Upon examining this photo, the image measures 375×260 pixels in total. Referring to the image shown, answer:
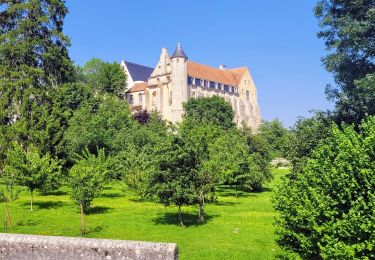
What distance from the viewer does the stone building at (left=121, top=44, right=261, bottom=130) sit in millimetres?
99438

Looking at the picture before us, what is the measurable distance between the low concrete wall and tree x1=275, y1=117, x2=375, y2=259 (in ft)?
15.9

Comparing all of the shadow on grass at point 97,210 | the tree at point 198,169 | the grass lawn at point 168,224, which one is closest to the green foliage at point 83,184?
the grass lawn at point 168,224

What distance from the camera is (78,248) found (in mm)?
8367

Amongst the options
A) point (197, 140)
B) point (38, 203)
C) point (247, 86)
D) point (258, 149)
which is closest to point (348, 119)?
point (197, 140)

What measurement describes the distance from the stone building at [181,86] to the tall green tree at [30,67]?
50733 mm

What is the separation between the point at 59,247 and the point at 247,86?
121450mm

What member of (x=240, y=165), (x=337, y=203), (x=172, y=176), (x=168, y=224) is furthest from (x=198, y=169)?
(x=240, y=165)

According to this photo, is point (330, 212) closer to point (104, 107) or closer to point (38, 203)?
point (38, 203)

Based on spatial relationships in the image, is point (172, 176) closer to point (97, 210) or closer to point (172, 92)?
point (97, 210)

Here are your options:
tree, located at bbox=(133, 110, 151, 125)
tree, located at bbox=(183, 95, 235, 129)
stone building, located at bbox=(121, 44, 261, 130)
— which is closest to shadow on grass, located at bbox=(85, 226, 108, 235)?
tree, located at bbox=(133, 110, 151, 125)

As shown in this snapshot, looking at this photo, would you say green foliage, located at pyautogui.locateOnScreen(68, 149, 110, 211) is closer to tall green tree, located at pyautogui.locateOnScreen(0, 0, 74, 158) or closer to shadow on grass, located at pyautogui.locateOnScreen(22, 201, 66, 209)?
shadow on grass, located at pyautogui.locateOnScreen(22, 201, 66, 209)

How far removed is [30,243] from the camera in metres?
8.59

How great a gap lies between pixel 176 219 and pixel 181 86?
248 ft

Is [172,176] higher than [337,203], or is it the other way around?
[172,176]
